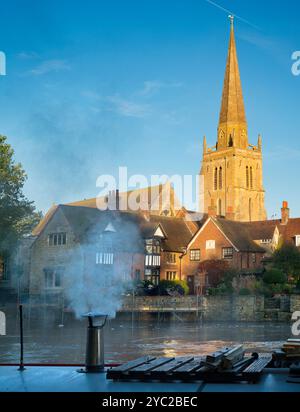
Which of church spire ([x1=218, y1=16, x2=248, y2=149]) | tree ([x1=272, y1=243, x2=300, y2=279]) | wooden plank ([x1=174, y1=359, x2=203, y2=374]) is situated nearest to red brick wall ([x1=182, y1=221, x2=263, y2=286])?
tree ([x1=272, y1=243, x2=300, y2=279])

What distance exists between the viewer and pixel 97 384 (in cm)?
739

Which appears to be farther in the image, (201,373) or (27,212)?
(27,212)

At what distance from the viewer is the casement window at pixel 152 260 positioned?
64387mm

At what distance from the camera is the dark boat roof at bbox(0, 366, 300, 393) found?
22.2 feet

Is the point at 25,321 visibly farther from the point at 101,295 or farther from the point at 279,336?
the point at 279,336

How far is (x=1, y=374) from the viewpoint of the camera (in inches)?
329

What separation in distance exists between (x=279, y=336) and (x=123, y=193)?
55.9 meters

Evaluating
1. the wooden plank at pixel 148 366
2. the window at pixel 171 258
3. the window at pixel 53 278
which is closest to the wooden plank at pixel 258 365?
the wooden plank at pixel 148 366

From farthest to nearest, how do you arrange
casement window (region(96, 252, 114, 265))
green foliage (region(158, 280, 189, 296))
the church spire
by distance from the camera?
the church spire
green foliage (region(158, 280, 189, 296))
casement window (region(96, 252, 114, 265))

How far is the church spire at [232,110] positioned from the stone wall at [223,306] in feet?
242

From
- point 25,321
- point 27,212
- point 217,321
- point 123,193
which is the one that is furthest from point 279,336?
point 123,193

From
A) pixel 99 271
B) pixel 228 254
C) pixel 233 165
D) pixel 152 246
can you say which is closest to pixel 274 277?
pixel 228 254

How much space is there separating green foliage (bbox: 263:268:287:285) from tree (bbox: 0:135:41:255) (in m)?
21.8

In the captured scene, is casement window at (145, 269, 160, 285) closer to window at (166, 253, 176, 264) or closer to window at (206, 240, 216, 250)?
window at (166, 253, 176, 264)
